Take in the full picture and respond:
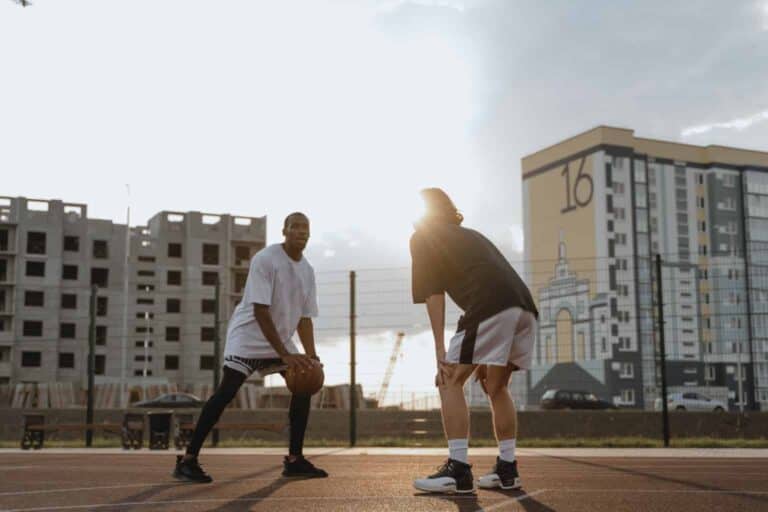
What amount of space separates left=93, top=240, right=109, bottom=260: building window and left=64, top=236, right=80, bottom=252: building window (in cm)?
149

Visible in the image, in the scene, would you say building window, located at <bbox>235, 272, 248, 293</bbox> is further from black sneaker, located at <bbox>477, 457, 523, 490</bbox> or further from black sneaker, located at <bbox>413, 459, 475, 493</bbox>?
black sneaker, located at <bbox>413, 459, 475, 493</bbox>

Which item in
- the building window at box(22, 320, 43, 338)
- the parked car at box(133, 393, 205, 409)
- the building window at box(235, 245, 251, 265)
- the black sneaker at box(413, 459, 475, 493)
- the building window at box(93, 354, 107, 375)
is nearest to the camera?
the black sneaker at box(413, 459, 475, 493)

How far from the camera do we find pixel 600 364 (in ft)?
270

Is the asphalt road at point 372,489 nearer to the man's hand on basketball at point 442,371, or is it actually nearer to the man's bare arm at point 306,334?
the man's hand on basketball at point 442,371

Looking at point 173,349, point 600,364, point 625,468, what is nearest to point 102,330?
point 173,349

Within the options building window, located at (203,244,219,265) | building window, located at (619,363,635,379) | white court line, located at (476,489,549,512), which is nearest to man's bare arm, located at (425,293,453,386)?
white court line, located at (476,489,549,512)

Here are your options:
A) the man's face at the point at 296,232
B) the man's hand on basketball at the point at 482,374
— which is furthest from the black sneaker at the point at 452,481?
the man's face at the point at 296,232

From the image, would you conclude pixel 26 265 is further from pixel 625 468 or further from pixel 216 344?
pixel 625 468

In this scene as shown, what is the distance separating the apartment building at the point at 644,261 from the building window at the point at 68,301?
3828cm

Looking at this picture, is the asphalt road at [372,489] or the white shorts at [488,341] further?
the white shorts at [488,341]

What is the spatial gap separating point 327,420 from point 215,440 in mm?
12319

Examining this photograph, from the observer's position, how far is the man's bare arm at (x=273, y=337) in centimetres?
604

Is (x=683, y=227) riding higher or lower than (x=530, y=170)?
lower

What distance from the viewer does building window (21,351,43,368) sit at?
2725 inches
